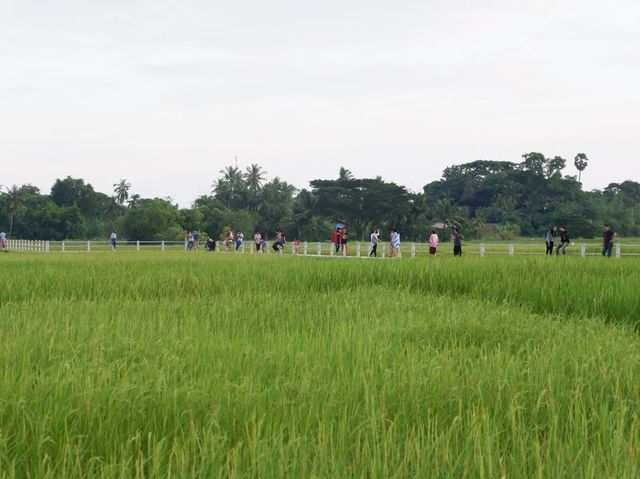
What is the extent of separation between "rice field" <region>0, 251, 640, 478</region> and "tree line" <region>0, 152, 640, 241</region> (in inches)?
2122

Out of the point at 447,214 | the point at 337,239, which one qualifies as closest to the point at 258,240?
the point at 337,239

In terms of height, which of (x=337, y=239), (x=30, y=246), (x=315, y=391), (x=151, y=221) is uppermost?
(x=151, y=221)

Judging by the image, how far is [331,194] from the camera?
7425 centimetres

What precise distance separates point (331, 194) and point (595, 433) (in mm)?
71450

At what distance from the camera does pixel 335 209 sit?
74062mm

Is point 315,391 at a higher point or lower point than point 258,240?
lower

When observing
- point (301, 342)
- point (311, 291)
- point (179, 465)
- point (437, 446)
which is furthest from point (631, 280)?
point (179, 465)

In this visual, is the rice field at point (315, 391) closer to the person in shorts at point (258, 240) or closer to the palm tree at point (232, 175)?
the person in shorts at point (258, 240)

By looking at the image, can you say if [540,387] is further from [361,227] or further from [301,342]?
[361,227]

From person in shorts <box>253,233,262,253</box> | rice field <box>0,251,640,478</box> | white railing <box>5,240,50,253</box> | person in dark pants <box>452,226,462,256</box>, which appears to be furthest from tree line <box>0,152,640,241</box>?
rice field <box>0,251,640,478</box>

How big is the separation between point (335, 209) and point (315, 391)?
7071 cm

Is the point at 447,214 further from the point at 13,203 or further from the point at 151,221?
the point at 13,203

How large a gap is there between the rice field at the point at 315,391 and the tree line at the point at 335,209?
5390 cm

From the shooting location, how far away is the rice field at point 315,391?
8.52 feet
